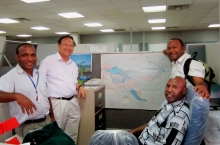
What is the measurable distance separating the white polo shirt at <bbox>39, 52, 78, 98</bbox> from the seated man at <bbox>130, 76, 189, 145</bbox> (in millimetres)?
762

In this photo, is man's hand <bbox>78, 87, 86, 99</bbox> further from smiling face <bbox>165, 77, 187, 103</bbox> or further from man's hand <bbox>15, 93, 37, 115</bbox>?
smiling face <bbox>165, 77, 187, 103</bbox>

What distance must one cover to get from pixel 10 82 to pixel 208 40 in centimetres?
812

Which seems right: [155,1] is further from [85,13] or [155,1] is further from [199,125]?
[199,125]

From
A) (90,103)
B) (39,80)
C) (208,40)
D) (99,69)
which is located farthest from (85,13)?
(208,40)

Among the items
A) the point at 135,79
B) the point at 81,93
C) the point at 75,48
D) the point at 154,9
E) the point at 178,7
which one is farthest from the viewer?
the point at 154,9

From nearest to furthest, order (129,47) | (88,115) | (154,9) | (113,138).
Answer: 1. (113,138)
2. (88,115)
3. (154,9)
4. (129,47)

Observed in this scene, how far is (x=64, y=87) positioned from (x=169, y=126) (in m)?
0.94

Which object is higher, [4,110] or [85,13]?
[85,13]

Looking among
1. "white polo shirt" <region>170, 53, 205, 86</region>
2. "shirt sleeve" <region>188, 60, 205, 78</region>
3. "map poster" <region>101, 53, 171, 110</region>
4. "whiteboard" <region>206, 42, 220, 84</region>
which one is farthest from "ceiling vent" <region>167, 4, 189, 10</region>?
"shirt sleeve" <region>188, 60, 205, 78</region>

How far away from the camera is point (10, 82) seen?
1232mm

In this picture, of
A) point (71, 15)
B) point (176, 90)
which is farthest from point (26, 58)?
point (71, 15)

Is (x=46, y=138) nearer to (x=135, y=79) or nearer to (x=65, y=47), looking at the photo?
(x=65, y=47)

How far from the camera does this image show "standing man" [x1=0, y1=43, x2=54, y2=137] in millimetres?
1233

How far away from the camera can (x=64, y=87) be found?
1676 mm
